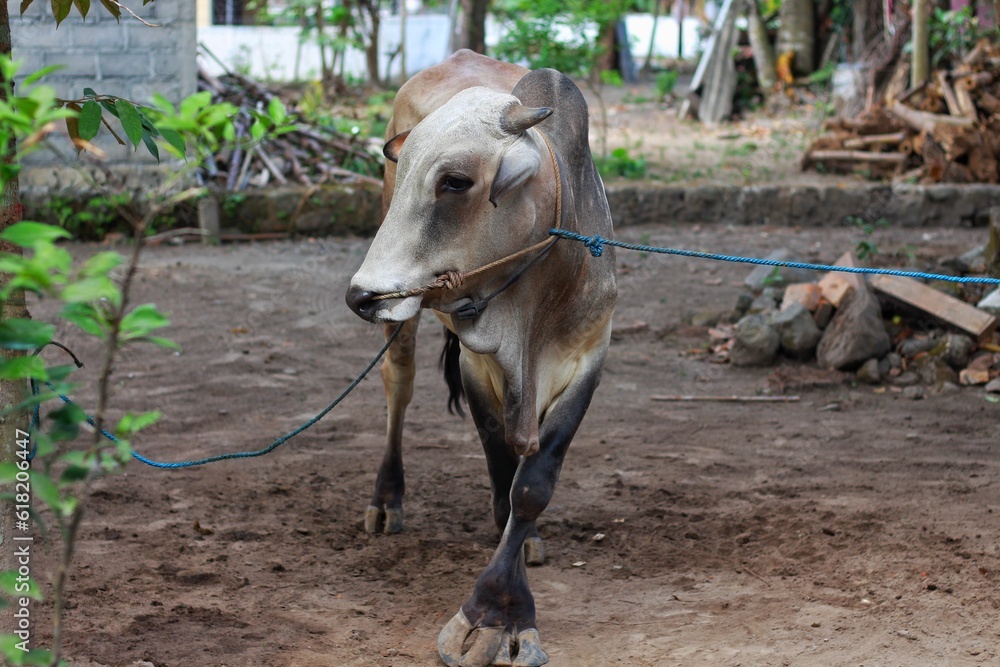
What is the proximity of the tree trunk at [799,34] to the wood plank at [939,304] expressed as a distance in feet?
28.2

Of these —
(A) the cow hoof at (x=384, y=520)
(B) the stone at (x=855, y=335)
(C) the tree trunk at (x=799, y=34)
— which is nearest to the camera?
(A) the cow hoof at (x=384, y=520)

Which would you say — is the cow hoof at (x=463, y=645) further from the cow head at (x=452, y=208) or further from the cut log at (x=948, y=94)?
the cut log at (x=948, y=94)

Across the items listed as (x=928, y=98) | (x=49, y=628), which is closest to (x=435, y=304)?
(x=49, y=628)

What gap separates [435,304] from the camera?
2613 millimetres

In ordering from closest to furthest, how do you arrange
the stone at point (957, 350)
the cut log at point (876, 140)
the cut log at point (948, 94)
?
the stone at point (957, 350)
the cut log at point (948, 94)
the cut log at point (876, 140)

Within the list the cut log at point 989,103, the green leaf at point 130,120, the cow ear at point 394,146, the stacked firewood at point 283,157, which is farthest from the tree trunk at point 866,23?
the green leaf at point 130,120

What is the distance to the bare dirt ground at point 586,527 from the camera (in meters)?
2.88

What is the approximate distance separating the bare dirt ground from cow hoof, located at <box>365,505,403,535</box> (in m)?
0.04

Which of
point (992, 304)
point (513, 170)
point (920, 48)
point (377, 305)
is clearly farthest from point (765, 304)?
point (920, 48)

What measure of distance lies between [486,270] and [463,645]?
1.02 meters

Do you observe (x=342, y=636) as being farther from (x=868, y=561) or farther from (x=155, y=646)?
(x=868, y=561)

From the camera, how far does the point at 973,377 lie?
5203 mm

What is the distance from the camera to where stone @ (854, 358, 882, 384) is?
5.35 metres

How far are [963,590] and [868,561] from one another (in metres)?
0.31
